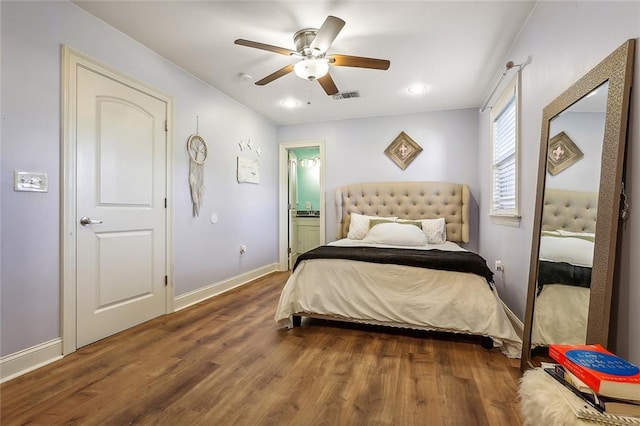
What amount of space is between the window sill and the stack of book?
159 cm

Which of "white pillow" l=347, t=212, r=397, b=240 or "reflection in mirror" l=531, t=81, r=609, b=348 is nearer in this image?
"reflection in mirror" l=531, t=81, r=609, b=348

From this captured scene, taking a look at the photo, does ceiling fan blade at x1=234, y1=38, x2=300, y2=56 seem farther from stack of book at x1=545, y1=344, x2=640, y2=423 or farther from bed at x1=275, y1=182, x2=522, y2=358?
stack of book at x1=545, y1=344, x2=640, y2=423

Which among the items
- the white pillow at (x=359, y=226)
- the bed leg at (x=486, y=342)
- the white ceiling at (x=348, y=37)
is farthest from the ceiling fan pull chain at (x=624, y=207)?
the white pillow at (x=359, y=226)

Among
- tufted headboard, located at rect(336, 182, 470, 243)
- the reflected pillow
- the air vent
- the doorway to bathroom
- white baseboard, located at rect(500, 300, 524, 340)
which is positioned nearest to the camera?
the reflected pillow

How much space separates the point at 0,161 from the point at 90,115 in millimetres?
680

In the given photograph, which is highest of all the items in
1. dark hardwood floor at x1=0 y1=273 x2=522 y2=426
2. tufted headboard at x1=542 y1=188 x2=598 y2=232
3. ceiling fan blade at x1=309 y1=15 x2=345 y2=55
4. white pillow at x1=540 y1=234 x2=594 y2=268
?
ceiling fan blade at x1=309 y1=15 x2=345 y2=55

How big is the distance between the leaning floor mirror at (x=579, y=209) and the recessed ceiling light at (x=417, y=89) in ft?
5.73

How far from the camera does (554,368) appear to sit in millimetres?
1048

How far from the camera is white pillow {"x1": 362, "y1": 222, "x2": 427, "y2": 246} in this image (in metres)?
3.32

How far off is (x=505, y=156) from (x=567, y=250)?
1.65 m

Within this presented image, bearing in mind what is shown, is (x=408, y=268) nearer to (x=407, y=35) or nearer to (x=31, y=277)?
(x=407, y=35)

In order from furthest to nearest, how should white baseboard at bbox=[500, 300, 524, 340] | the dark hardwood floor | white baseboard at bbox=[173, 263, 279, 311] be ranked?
white baseboard at bbox=[173, 263, 279, 311]
white baseboard at bbox=[500, 300, 524, 340]
the dark hardwood floor

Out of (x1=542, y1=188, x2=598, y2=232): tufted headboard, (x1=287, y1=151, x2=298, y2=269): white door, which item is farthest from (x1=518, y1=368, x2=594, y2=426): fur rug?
(x1=287, y1=151, x2=298, y2=269): white door

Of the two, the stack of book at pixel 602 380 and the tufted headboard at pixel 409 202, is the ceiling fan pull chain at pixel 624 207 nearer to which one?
the stack of book at pixel 602 380
